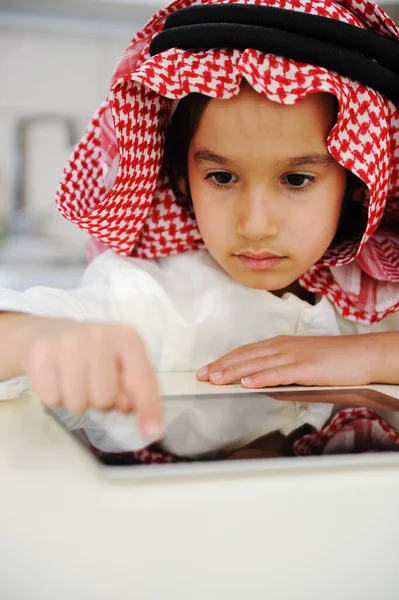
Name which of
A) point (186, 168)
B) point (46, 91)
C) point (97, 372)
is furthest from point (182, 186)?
point (46, 91)

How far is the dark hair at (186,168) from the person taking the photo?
76cm

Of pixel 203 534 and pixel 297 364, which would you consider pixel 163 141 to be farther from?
pixel 203 534

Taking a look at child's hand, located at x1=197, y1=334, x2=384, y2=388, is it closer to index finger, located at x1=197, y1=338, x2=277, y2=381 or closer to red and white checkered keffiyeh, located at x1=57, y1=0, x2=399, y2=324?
index finger, located at x1=197, y1=338, x2=277, y2=381

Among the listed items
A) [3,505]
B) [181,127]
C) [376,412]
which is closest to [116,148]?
[181,127]

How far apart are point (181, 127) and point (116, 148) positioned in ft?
0.27

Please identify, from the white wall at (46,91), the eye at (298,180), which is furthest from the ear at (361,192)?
the white wall at (46,91)

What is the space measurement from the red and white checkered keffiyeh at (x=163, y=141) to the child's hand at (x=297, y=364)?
0.14m

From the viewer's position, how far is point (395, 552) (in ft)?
0.99

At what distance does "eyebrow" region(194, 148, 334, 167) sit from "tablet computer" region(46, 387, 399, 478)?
260 millimetres

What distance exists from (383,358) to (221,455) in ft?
1.32

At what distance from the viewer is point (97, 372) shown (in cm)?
36

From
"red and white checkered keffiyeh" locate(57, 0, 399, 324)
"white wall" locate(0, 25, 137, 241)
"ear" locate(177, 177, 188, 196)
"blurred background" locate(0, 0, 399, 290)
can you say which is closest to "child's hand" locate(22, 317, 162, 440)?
"red and white checkered keffiyeh" locate(57, 0, 399, 324)

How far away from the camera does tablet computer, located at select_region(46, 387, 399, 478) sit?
0.31 meters

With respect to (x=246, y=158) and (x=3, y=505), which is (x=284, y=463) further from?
(x=246, y=158)
